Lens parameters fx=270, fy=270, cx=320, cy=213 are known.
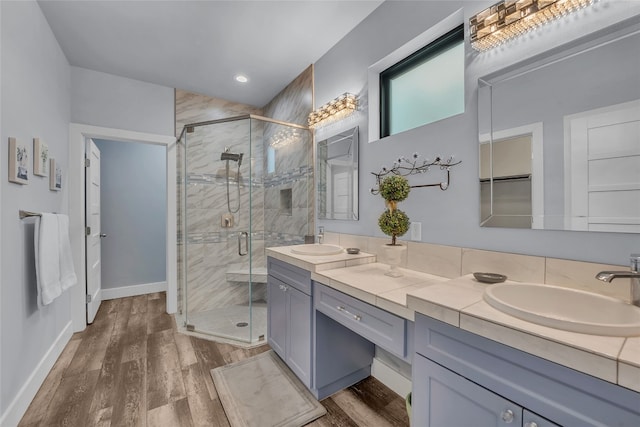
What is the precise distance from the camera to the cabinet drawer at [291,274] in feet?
5.50

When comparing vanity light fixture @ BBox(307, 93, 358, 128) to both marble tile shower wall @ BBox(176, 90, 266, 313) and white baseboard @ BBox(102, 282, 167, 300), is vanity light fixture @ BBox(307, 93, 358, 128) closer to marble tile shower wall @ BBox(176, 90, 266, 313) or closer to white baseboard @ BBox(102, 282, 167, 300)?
marble tile shower wall @ BBox(176, 90, 266, 313)

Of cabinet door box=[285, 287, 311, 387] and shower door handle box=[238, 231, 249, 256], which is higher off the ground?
shower door handle box=[238, 231, 249, 256]

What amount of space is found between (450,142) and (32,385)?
2911 mm

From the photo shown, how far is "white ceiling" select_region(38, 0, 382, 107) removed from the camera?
6.22ft

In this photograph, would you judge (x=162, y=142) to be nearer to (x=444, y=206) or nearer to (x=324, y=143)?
(x=324, y=143)

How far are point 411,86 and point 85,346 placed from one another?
3.38 meters

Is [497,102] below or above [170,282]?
above

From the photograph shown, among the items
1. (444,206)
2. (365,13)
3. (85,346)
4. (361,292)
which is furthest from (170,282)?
(365,13)

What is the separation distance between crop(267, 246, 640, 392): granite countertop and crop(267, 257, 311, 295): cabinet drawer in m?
0.12

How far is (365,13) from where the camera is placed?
1969 millimetres

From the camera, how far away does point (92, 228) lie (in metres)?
2.86

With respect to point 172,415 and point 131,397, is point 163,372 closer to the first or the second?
point 131,397

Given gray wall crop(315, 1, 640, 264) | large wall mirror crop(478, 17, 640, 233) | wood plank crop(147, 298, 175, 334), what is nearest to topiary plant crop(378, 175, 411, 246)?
gray wall crop(315, 1, 640, 264)

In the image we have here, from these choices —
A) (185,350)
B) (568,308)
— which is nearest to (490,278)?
(568,308)
